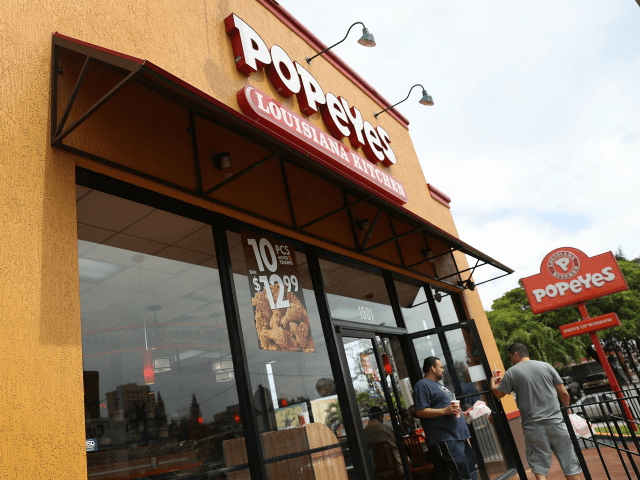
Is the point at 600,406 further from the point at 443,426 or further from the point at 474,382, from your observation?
the point at 474,382

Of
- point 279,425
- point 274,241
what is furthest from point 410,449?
point 274,241

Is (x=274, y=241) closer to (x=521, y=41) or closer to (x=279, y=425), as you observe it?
(x=279, y=425)

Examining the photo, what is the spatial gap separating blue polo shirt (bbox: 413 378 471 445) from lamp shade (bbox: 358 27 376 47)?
4.61 m

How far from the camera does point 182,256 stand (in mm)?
4328

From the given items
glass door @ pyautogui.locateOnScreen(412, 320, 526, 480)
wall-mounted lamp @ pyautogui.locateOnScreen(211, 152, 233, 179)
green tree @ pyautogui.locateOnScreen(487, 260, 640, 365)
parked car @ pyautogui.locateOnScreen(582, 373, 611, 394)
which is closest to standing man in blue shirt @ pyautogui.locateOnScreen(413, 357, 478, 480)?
glass door @ pyautogui.locateOnScreen(412, 320, 526, 480)

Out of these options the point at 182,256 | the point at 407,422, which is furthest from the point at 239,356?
the point at 407,422

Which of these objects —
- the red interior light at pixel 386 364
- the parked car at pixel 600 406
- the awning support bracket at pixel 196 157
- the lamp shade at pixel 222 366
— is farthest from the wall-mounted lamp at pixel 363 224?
the parked car at pixel 600 406

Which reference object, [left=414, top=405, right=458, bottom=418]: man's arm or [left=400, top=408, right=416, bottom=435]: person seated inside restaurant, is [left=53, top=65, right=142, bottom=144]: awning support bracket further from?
[left=400, top=408, right=416, bottom=435]: person seated inside restaurant

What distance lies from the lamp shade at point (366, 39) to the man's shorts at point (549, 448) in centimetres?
528

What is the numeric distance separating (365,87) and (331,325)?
495 cm

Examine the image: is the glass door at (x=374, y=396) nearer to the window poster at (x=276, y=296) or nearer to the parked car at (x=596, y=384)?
the window poster at (x=276, y=296)

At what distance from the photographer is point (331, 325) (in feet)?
18.0

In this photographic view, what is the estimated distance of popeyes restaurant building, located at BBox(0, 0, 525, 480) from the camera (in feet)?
9.04

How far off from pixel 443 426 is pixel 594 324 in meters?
13.1
